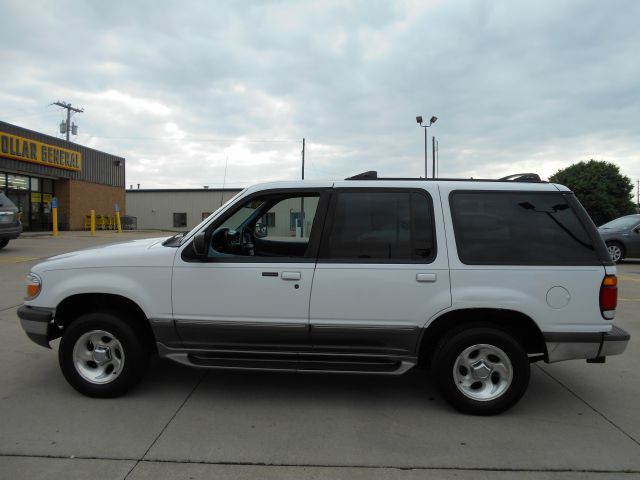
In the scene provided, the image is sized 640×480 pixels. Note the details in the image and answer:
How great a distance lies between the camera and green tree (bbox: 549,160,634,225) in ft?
170

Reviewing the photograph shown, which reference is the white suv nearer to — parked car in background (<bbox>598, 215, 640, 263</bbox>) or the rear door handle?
the rear door handle

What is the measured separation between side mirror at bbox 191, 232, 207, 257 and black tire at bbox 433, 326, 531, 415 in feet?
6.46

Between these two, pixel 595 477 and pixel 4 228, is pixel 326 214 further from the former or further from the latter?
pixel 4 228

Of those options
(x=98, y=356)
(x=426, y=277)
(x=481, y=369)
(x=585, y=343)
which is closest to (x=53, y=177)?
(x=98, y=356)

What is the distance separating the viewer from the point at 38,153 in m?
24.6

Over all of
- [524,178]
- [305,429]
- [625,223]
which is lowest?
[305,429]

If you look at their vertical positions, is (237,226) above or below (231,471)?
above

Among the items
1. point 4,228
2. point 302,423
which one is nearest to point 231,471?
point 302,423

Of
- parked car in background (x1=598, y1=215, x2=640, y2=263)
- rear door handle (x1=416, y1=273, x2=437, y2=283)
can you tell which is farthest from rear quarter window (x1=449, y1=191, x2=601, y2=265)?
parked car in background (x1=598, y1=215, x2=640, y2=263)

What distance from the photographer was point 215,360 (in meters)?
3.73

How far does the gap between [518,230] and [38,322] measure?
3.90 metres

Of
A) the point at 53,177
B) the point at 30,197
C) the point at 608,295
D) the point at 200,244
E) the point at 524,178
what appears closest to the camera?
the point at 608,295

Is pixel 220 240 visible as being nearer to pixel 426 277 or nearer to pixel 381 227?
pixel 381 227

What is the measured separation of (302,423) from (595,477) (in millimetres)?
1891
